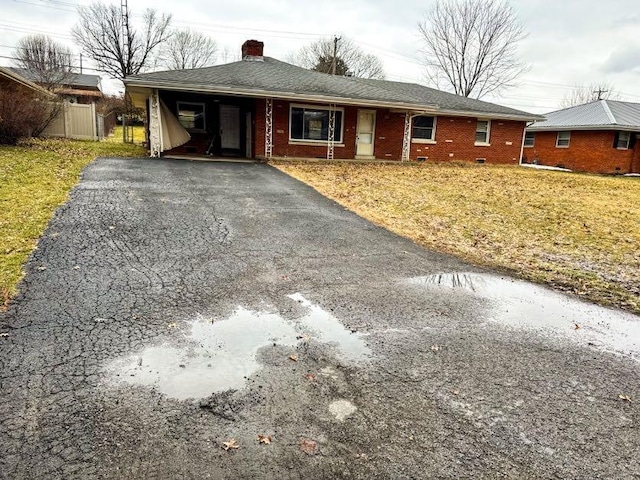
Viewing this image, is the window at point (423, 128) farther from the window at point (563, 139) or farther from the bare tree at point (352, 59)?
the bare tree at point (352, 59)

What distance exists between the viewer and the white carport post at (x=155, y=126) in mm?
14625

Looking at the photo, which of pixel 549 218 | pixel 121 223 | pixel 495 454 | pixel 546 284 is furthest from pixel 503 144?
pixel 495 454

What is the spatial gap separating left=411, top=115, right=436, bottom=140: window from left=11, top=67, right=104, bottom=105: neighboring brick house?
23611mm

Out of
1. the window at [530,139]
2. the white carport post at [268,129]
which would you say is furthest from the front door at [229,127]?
the window at [530,139]

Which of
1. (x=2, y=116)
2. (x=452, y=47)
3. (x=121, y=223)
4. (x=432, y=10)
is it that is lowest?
(x=121, y=223)

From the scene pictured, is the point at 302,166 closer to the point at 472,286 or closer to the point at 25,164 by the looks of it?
the point at 25,164

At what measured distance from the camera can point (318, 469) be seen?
206cm

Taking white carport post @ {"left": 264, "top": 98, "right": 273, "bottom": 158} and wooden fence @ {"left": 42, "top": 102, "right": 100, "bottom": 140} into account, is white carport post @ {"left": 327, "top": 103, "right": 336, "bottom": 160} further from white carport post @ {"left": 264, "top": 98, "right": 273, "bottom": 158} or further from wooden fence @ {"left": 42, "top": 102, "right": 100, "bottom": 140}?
wooden fence @ {"left": 42, "top": 102, "right": 100, "bottom": 140}

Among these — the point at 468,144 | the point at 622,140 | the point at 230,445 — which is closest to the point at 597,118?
the point at 622,140

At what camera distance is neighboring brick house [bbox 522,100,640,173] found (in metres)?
23.6

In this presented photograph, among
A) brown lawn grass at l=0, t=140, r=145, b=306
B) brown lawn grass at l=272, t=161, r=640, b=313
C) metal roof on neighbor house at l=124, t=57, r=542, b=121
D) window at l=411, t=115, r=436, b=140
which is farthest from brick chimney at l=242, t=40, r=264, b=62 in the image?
brown lawn grass at l=0, t=140, r=145, b=306

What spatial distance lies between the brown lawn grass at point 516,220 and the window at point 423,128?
5.28 m

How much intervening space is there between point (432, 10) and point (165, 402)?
41103 millimetres

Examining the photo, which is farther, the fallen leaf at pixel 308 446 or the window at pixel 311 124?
the window at pixel 311 124
